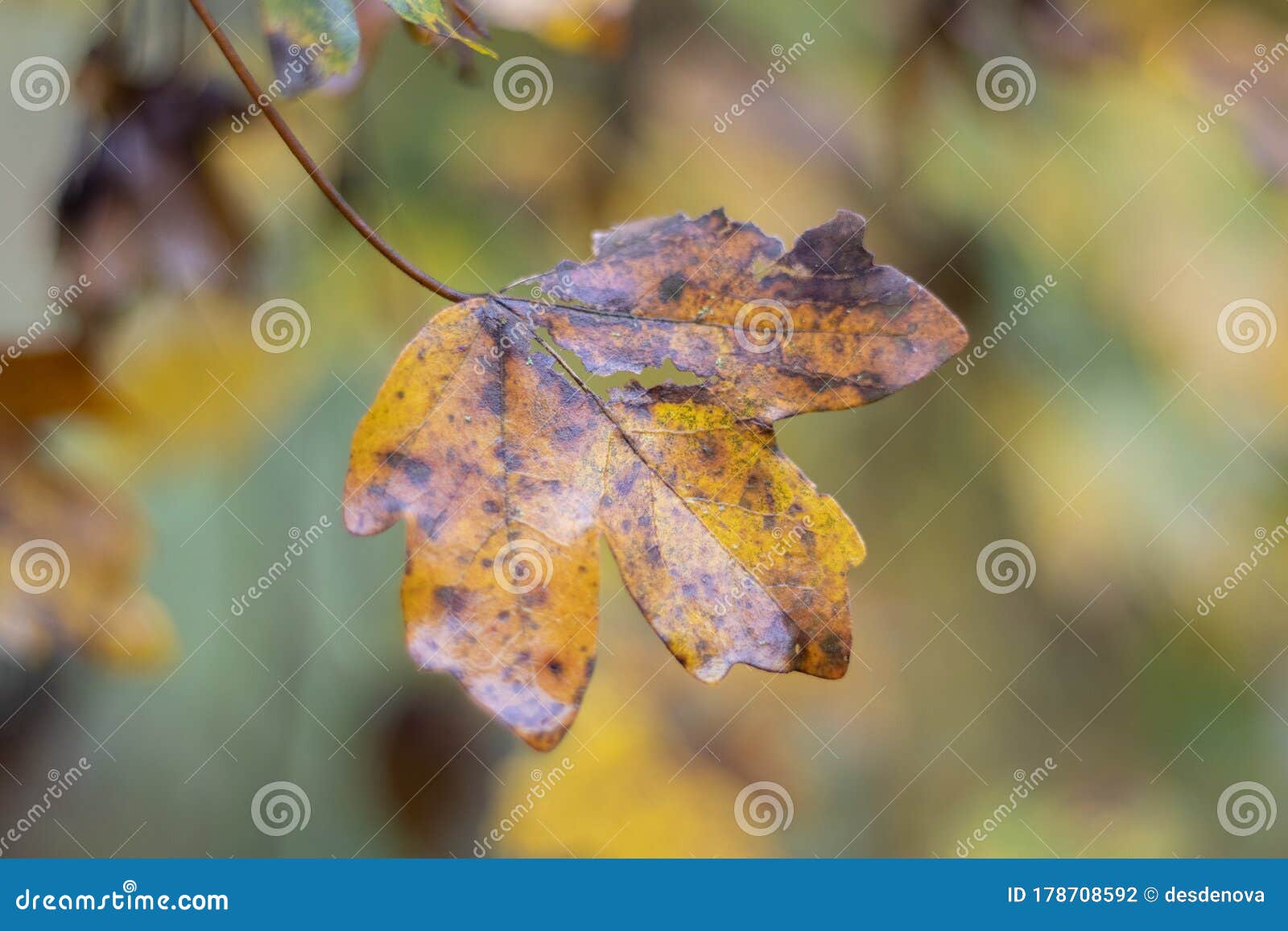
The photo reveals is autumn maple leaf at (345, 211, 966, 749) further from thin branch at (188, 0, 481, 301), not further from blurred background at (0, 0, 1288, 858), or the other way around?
blurred background at (0, 0, 1288, 858)

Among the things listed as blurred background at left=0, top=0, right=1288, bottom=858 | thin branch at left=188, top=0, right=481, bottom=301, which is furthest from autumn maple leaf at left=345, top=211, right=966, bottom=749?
blurred background at left=0, top=0, right=1288, bottom=858

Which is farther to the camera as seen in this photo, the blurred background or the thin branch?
the blurred background

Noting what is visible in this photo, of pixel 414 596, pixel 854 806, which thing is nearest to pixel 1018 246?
pixel 414 596

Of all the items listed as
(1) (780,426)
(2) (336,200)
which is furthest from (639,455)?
(1) (780,426)

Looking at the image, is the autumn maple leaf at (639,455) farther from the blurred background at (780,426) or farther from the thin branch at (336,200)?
the blurred background at (780,426)

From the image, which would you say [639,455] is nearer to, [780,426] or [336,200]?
[336,200]
